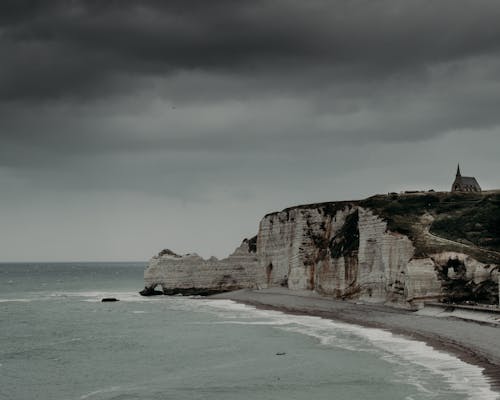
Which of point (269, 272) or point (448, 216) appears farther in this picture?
point (269, 272)

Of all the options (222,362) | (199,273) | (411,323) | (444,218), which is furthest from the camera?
(199,273)

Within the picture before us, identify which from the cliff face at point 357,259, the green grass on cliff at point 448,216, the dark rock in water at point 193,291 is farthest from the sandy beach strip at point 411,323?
the dark rock in water at point 193,291

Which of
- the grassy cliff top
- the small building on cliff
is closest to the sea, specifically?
the grassy cliff top

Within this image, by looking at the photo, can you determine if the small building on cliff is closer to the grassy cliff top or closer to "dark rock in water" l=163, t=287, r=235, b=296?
the grassy cliff top

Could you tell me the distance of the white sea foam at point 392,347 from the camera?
107 feet

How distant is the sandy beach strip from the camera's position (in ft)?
132

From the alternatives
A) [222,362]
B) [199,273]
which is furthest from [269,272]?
[222,362]

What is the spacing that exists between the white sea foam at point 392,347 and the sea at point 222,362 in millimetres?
74

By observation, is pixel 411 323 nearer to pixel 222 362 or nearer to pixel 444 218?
pixel 222 362

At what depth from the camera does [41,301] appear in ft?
320

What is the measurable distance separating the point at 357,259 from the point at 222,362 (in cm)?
4142

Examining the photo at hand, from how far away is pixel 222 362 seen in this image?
40.9 metres

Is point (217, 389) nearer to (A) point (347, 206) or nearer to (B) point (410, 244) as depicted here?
(B) point (410, 244)

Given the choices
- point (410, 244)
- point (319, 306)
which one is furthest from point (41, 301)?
point (410, 244)
